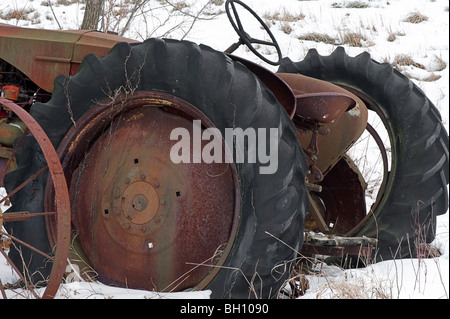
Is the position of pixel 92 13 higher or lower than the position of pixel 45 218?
higher

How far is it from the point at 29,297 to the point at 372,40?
7204mm

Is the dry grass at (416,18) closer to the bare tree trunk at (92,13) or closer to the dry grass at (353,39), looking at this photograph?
the dry grass at (353,39)

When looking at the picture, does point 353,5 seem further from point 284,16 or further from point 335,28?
point 284,16

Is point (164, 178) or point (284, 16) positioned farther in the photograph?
point (284, 16)

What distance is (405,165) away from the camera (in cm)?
409

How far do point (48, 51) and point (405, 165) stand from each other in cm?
229

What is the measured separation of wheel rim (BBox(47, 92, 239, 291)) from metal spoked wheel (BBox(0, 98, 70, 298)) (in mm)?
198

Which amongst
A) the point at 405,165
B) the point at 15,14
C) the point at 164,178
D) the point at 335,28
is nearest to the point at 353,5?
the point at 335,28

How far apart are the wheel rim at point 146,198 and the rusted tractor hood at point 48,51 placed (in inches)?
23.4

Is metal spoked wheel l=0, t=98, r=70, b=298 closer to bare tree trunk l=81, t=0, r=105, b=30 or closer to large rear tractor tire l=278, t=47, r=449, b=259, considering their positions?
large rear tractor tire l=278, t=47, r=449, b=259

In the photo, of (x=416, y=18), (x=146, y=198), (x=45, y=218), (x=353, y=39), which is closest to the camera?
(x=146, y=198)

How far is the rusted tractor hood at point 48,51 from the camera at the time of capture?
3.75m

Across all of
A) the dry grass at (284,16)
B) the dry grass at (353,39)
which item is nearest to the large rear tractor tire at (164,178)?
the dry grass at (353,39)
